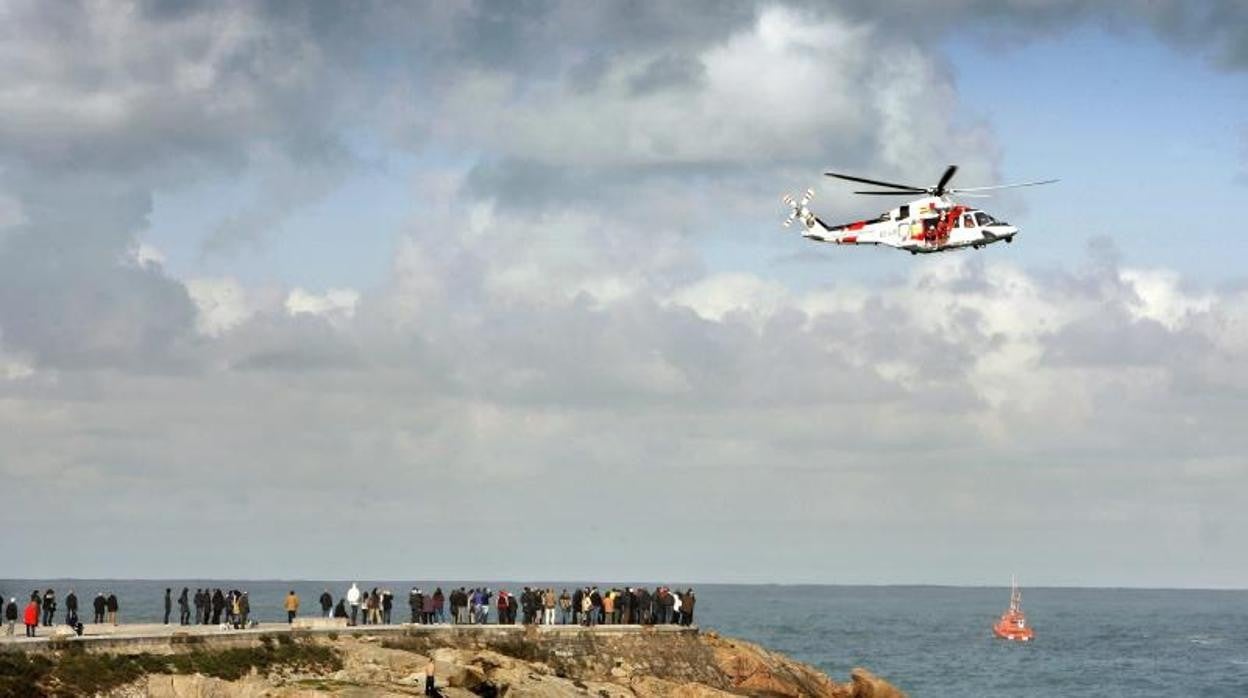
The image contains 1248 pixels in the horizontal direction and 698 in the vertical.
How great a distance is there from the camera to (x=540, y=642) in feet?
185

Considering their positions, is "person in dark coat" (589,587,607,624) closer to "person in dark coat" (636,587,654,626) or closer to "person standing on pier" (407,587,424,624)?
"person in dark coat" (636,587,654,626)

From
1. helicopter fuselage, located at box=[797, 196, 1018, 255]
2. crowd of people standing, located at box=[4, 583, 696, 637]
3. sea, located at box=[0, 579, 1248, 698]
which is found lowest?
sea, located at box=[0, 579, 1248, 698]

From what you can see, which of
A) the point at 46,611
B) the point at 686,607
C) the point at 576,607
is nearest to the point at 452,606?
the point at 576,607

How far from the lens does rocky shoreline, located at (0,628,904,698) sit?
41500mm

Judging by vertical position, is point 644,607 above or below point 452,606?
above

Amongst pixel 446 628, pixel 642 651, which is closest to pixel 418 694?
pixel 446 628

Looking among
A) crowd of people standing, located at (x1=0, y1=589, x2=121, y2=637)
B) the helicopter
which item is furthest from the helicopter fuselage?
crowd of people standing, located at (x1=0, y1=589, x2=121, y2=637)

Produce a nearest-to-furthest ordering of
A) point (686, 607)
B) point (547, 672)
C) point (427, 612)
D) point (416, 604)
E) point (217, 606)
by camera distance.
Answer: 1. point (547, 672)
2. point (217, 606)
3. point (416, 604)
4. point (427, 612)
5. point (686, 607)

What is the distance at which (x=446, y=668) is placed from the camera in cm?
4519

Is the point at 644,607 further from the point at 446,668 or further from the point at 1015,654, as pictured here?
the point at 1015,654

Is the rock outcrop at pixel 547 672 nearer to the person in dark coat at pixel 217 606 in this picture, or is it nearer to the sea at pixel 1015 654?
the person in dark coat at pixel 217 606

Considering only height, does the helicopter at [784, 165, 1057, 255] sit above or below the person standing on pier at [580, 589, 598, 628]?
above

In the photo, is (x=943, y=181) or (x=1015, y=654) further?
(x=1015, y=654)

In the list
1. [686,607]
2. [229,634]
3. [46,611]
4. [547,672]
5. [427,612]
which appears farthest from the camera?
[686,607]
